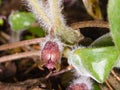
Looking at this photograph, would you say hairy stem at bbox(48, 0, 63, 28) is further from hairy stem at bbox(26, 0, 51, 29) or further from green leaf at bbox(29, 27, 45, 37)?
green leaf at bbox(29, 27, 45, 37)

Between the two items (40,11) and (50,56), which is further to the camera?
(40,11)

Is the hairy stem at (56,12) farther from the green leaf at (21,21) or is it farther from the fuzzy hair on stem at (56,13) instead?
the green leaf at (21,21)

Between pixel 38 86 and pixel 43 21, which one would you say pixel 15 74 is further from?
pixel 43 21

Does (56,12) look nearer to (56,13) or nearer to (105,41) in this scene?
(56,13)

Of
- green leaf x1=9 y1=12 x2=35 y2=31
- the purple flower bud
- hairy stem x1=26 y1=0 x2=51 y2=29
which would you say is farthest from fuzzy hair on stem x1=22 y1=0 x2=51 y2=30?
green leaf x1=9 y1=12 x2=35 y2=31

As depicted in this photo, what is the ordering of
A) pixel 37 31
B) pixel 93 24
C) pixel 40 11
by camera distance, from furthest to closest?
pixel 37 31
pixel 93 24
pixel 40 11

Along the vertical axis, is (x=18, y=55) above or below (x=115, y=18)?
below

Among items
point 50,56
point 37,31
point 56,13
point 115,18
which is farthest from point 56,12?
point 37,31
